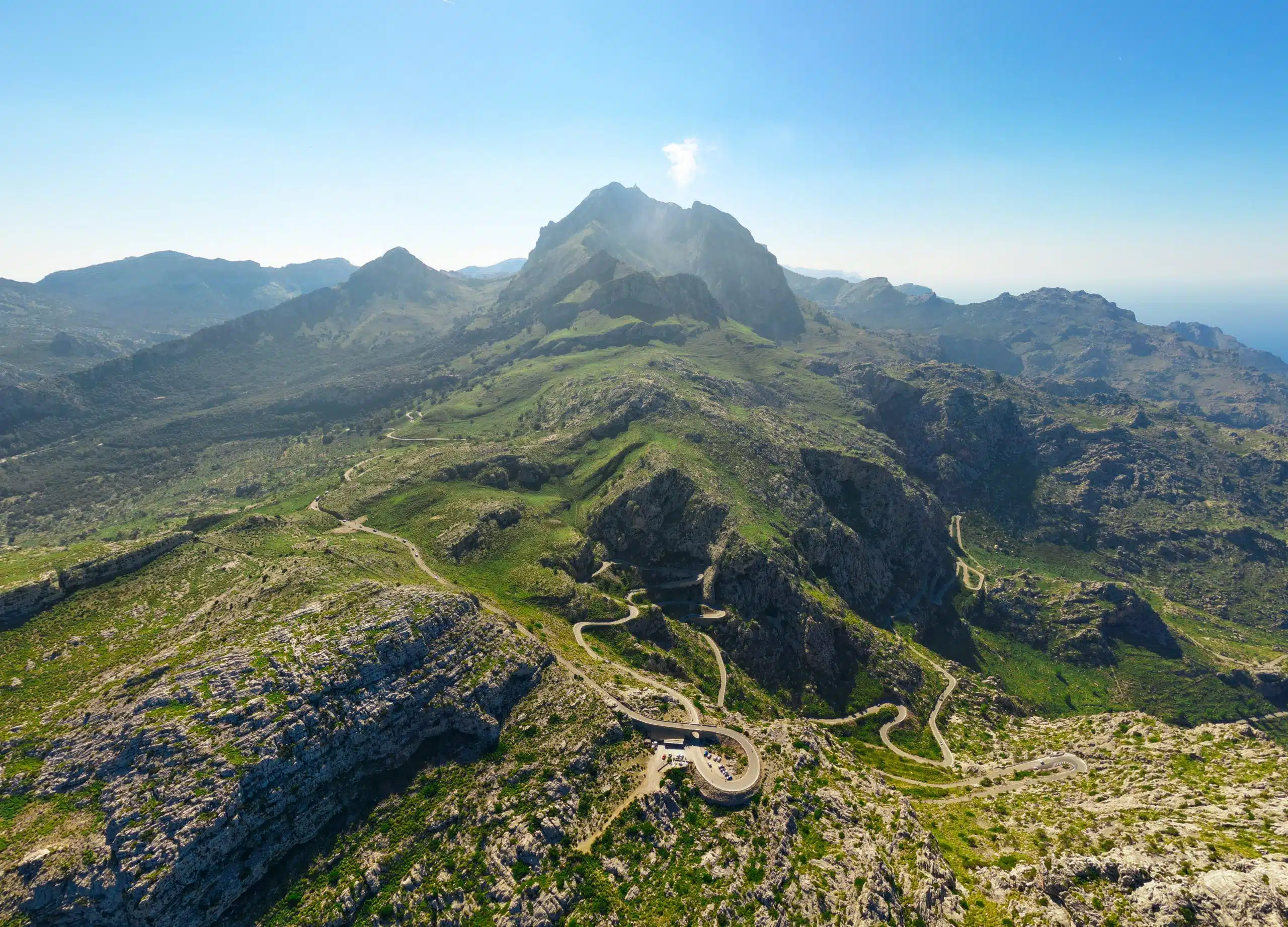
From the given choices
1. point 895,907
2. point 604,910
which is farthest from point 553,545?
point 895,907

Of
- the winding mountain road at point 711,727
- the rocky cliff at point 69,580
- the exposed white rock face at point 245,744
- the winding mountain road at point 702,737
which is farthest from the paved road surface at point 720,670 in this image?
the rocky cliff at point 69,580

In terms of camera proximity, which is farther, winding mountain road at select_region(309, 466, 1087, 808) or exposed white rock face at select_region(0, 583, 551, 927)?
winding mountain road at select_region(309, 466, 1087, 808)

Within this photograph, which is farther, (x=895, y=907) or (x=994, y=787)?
(x=994, y=787)

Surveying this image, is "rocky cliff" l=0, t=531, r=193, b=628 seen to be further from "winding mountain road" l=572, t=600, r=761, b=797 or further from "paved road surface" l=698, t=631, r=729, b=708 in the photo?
"paved road surface" l=698, t=631, r=729, b=708

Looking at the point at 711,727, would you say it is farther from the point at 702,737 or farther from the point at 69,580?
the point at 69,580

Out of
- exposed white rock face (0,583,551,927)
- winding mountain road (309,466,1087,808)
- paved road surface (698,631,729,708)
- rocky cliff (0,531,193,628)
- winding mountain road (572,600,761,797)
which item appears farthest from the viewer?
paved road surface (698,631,729,708)

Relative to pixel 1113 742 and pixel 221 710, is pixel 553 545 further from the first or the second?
pixel 1113 742

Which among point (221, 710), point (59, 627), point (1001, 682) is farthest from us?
point (1001, 682)

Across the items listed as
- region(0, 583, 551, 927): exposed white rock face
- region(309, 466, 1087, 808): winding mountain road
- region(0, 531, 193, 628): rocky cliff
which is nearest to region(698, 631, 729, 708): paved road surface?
region(309, 466, 1087, 808): winding mountain road
